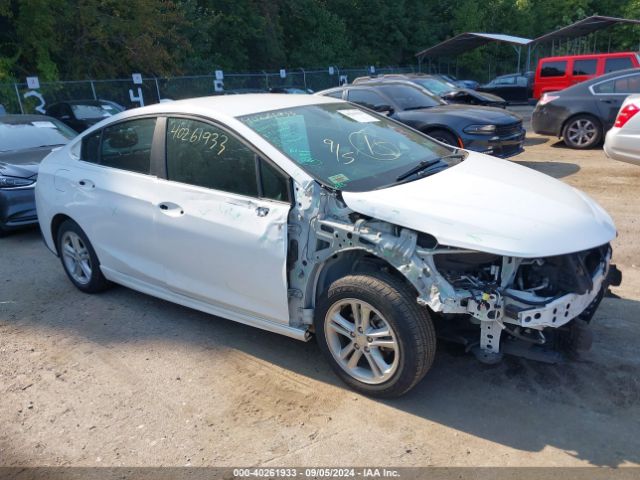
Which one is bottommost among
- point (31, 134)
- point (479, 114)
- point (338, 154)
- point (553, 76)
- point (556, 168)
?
point (556, 168)

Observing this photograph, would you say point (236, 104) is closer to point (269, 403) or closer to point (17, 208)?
point (269, 403)

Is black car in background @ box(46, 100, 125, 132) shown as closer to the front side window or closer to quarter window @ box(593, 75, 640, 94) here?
the front side window

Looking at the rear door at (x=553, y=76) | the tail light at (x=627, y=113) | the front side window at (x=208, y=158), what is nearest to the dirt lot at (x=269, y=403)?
the front side window at (x=208, y=158)

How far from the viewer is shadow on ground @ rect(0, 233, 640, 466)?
→ 2869 mm

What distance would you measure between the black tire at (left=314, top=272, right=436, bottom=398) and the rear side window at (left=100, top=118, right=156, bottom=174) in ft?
6.41

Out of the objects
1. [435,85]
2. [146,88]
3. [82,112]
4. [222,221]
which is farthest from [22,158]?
[146,88]

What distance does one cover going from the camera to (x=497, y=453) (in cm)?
276

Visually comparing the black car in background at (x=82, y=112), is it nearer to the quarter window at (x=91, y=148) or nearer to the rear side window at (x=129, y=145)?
the quarter window at (x=91, y=148)

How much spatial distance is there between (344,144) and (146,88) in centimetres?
1915

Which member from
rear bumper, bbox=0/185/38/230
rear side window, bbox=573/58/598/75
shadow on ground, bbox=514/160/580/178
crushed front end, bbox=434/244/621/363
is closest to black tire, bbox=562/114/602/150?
shadow on ground, bbox=514/160/580/178

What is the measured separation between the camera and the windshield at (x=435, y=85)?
12.5m

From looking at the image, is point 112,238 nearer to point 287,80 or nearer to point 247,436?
point 247,436

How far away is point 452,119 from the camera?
869 centimetres

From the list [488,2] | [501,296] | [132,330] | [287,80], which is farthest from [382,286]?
[488,2]
